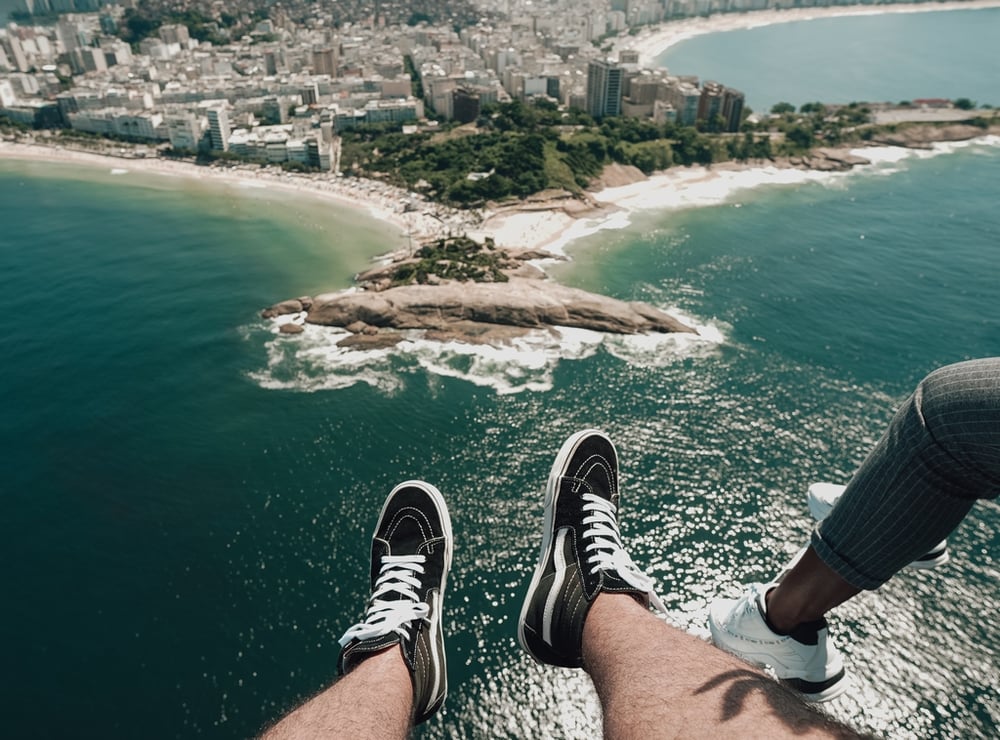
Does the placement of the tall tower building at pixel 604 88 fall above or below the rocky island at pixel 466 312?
above

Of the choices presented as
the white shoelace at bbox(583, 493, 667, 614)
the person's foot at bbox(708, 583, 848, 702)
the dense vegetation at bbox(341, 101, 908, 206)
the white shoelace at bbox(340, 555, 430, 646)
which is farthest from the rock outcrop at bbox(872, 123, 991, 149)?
the white shoelace at bbox(340, 555, 430, 646)

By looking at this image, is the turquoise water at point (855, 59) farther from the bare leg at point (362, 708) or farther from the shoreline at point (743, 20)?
the bare leg at point (362, 708)

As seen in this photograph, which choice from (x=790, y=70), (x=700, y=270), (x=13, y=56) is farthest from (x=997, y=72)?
(x=13, y=56)

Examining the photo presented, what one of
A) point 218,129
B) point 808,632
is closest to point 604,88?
point 218,129

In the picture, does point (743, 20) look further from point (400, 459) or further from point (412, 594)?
point (412, 594)

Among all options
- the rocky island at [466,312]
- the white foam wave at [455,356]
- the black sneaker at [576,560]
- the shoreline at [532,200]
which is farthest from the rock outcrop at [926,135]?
the black sneaker at [576,560]

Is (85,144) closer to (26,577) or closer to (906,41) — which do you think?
(26,577)
